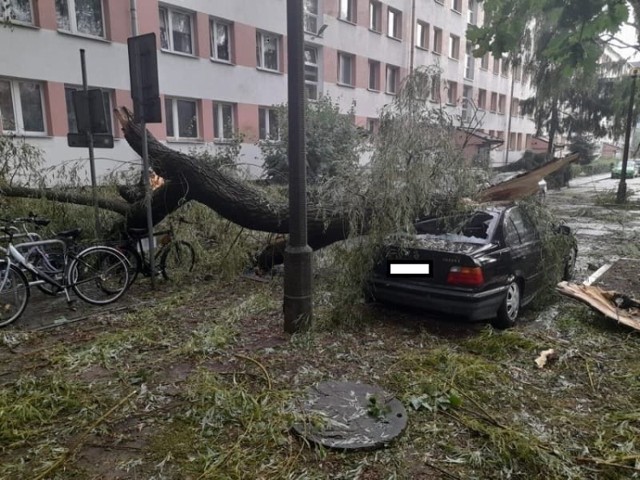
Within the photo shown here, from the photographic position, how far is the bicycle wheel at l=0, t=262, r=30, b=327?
523cm

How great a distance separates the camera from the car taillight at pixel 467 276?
5043mm

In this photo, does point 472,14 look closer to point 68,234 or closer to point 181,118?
point 181,118

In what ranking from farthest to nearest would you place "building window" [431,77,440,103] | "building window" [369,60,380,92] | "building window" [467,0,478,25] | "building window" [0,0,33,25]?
"building window" [467,0,478,25]
"building window" [369,60,380,92]
"building window" [0,0,33,25]
"building window" [431,77,440,103]

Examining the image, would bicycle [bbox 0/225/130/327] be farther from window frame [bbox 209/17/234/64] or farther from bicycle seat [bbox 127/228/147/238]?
window frame [bbox 209/17/234/64]

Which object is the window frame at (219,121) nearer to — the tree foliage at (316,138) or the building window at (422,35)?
the tree foliage at (316,138)

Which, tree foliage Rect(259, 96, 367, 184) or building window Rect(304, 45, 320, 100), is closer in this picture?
tree foliage Rect(259, 96, 367, 184)

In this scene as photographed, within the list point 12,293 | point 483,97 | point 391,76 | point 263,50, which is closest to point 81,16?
point 263,50

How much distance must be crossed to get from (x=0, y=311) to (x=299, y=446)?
166 inches

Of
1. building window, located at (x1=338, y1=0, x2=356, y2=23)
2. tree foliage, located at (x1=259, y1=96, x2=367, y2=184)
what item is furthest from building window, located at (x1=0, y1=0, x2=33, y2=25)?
building window, located at (x1=338, y1=0, x2=356, y2=23)

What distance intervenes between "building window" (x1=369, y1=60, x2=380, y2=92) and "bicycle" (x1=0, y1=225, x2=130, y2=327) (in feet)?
72.9

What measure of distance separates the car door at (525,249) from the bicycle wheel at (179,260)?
477cm

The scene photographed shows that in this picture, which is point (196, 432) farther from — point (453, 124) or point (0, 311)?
point (453, 124)

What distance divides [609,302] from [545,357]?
2.01 metres

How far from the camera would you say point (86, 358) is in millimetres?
4332
